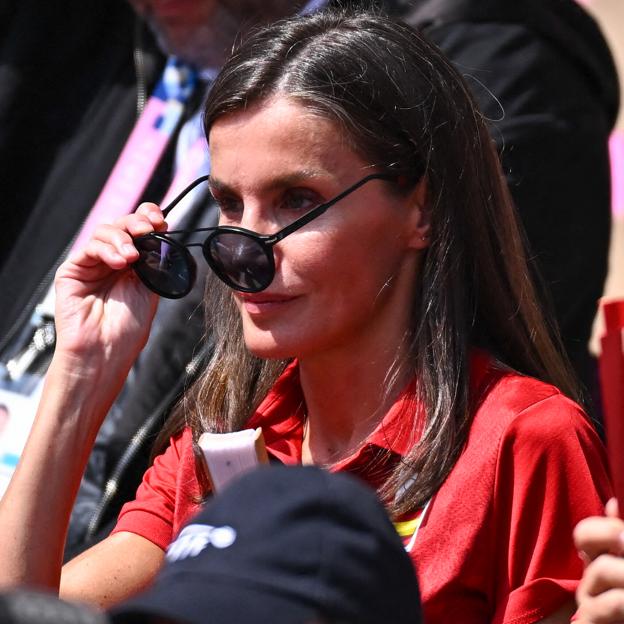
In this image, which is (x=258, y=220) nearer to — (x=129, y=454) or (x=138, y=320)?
(x=138, y=320)

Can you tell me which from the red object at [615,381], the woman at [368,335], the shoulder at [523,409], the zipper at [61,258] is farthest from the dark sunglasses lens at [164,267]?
the zipper at [61,258]

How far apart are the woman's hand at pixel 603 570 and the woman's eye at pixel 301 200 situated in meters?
0.75

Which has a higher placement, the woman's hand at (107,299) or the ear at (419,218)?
the ear at (419,218)

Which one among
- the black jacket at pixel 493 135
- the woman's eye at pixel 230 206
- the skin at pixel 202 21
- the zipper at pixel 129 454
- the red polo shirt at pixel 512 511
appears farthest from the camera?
the skin at pixel 202 21

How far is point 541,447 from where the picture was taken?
5.99 feet

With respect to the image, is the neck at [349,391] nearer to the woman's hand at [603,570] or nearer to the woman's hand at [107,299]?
the woman's hand at [107,299]

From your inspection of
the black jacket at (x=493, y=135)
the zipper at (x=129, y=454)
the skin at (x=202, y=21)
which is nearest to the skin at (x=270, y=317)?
the black jacket at (x=493, y=135)

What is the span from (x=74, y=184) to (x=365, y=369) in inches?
65.5

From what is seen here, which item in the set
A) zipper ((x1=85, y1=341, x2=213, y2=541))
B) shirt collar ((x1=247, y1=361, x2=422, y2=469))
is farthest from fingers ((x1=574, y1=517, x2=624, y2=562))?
zipper ((x1=85, y1=341, x2=213, y2=541))

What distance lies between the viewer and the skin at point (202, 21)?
3.16 meters

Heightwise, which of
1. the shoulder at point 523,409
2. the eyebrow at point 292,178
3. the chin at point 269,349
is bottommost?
the shoulder at point 523,409

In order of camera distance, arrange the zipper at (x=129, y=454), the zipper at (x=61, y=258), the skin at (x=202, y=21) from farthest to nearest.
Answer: the zipper at (x=61, y=258)
the skin at (x=202, y=21)
the zipper at (x=129, y=454)

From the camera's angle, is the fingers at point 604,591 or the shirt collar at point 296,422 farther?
the shirt collar at point 296,422

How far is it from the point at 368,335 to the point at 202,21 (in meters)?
1.46
